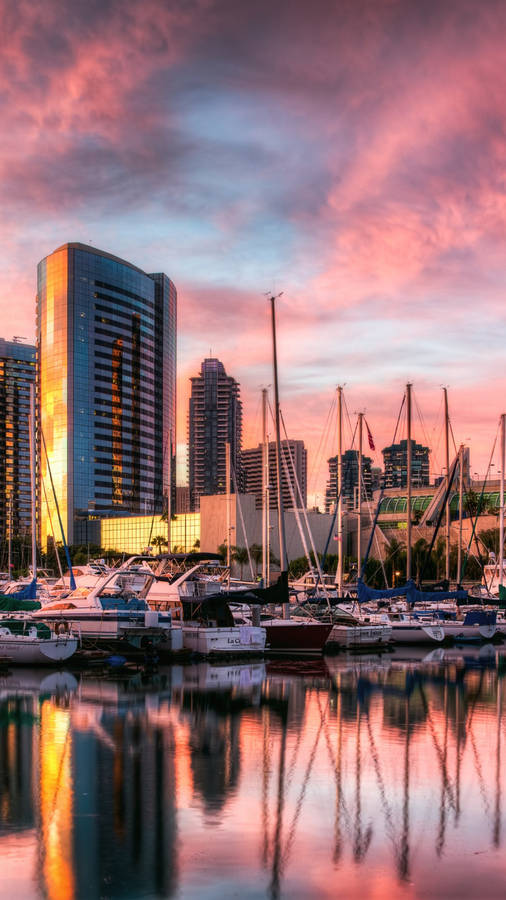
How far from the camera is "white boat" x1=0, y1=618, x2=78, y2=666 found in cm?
4409

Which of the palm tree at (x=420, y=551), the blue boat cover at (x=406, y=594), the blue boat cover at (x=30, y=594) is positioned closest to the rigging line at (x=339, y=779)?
the blue boat cover at (x=30, y=594)

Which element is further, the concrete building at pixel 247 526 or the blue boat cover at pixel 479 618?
the concrete building at pixel 247 526

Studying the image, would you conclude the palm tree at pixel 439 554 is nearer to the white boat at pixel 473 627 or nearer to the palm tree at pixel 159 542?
the white boat at pixel 473 627

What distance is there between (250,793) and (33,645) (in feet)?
85.5

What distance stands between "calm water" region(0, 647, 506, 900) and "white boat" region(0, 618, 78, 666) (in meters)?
6.22

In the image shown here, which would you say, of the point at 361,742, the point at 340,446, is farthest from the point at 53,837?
the point at 340,446

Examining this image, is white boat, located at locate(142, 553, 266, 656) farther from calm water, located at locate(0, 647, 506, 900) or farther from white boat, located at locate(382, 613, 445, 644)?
white boat, located at locate(382, 613, 445, 644)

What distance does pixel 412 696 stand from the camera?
122 ft

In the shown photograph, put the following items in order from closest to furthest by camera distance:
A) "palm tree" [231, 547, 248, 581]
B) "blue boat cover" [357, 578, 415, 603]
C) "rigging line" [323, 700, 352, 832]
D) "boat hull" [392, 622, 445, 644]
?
"rigging line" [323, 700, 352, 832] < "boat hull" [392, 622, 445, 644] < "blue boat cover" [357, 578, 415, 603] < "palm tree" [231, 547, 248, 581]

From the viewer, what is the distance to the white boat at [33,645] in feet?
145

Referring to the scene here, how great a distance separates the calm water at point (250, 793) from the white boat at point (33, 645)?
622 centimetres

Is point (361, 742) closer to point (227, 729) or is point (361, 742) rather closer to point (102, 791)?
point (227, 729)

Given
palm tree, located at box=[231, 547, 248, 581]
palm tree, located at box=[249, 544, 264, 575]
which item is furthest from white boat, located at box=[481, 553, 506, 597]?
palm tree, located at box=[249, 544, 264, 575]

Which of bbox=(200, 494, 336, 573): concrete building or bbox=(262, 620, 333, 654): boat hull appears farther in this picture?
bbox=(200, 494, 336, 573): concrete building
